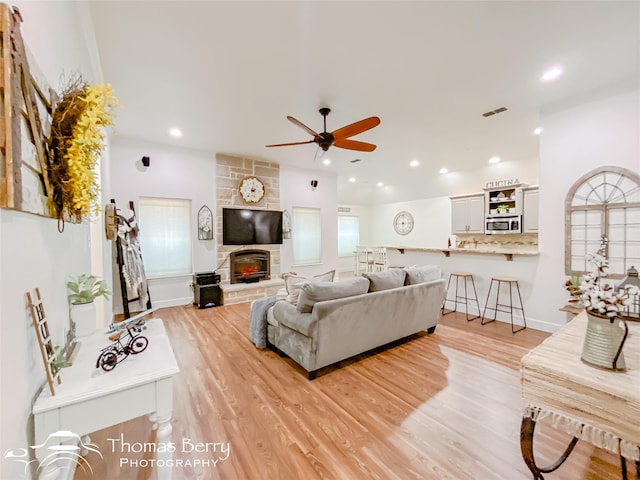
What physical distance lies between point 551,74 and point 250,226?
5263 millimetres

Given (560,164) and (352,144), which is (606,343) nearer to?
(352,144)

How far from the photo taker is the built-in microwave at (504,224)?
6070 mm

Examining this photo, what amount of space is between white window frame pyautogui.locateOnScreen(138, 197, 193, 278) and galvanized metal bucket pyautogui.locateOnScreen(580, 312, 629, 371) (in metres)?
5.63

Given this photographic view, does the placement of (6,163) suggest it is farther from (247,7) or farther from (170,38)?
(170,38)

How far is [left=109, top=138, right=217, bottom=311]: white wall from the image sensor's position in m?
4.64

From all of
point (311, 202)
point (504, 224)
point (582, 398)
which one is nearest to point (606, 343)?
point (582, 398)

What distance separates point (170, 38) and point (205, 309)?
164 inches

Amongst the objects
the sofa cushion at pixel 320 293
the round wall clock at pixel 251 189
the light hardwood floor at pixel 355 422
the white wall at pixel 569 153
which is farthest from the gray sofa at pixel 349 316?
the round wall clock at pixel 251 189

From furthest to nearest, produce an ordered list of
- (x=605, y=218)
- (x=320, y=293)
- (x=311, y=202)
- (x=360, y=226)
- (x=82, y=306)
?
(x=360, y=226)
(x=311, y=202)
(x=605, y=218)
(x=320, y=293)
(x=82, y=306)

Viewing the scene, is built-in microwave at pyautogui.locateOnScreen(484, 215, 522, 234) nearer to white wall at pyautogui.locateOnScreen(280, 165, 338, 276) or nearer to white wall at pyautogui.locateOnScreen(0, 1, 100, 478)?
white wall at pyautogui.locateOnScreen(280, 165, 338, 276)

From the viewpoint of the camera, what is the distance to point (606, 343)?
3.88 ft

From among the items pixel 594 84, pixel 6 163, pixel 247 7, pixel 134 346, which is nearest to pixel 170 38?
pixel 247 7

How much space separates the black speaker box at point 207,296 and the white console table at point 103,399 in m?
3.79

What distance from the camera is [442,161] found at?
6.24 metres
